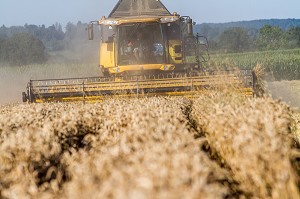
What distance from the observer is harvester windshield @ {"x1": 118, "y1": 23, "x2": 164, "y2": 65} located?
16078mm

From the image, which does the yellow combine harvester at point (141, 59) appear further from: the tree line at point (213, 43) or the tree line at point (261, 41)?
the tree line at point (261, 41)

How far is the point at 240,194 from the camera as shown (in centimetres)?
471

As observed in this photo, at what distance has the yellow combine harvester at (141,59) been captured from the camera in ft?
46.1

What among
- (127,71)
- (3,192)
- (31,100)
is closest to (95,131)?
(3,192)

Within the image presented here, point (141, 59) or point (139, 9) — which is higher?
point (139, 9)

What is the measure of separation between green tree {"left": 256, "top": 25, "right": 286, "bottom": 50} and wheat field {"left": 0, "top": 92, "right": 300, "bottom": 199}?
80.1 meters

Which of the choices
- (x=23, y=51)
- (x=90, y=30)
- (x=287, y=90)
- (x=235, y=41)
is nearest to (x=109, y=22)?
(x=90, y=30)

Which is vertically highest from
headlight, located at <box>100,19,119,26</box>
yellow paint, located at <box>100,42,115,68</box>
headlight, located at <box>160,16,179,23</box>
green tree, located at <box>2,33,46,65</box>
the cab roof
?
the cab roof

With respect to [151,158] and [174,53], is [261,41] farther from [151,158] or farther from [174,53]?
[151,158]

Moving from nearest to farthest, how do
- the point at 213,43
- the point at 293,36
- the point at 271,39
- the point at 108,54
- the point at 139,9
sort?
the point at 108,54
the point at 139,9
the point at 213,43
the point at 271,39
the point at 293,36

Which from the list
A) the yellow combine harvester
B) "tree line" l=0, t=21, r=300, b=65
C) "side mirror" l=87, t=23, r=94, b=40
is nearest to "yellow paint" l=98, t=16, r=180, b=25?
the yellow combine harvester

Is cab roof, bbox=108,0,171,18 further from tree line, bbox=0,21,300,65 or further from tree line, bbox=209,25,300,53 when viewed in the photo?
tree line, bbox=209,25,300,53

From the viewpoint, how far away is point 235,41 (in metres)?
94.4

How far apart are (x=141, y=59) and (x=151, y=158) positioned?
12734 mm
